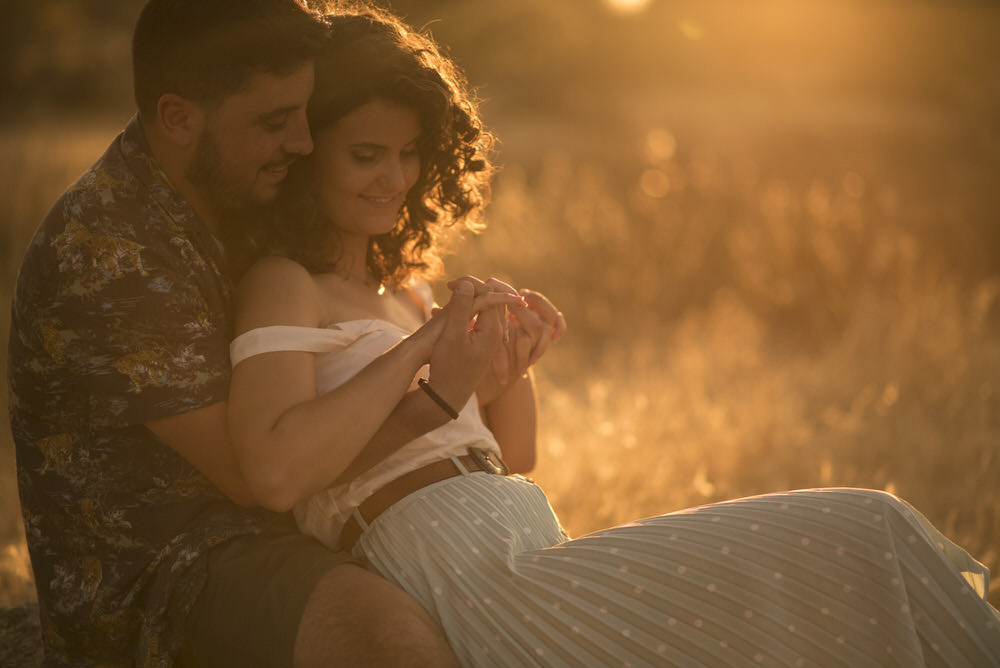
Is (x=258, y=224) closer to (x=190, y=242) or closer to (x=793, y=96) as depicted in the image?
(x=190, y=242)

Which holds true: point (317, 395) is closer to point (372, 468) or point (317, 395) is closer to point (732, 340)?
point (372, 468)

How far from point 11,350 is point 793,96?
21.1 meters

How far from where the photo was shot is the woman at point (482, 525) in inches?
75.4

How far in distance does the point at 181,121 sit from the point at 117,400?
0.70 m

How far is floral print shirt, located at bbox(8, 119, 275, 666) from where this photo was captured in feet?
6.68

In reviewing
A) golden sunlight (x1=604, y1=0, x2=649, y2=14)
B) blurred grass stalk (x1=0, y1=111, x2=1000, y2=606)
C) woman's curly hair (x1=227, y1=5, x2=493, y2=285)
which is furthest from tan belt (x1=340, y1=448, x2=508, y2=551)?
golden sunlight (x1=604, y1=0, x2=649, y2=14)

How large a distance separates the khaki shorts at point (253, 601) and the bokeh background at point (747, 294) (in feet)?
5.80

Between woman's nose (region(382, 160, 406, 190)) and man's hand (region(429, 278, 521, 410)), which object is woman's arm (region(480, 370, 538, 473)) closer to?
man's hand (region(429, 278, 521, 410))

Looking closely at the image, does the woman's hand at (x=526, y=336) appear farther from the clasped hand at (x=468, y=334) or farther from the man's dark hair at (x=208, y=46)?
the man's dark hair at (x=208, y=46)

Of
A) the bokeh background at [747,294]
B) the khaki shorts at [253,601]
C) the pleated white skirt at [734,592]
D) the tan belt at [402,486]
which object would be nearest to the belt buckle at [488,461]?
the tan belt at [402,486]

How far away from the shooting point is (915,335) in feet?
18.4

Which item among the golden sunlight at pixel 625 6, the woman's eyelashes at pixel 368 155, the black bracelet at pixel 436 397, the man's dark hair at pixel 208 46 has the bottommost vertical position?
the black bracelet at pixel 436 397

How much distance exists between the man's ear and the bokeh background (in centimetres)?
132

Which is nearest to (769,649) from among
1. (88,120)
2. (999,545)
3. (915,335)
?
(999,545)
